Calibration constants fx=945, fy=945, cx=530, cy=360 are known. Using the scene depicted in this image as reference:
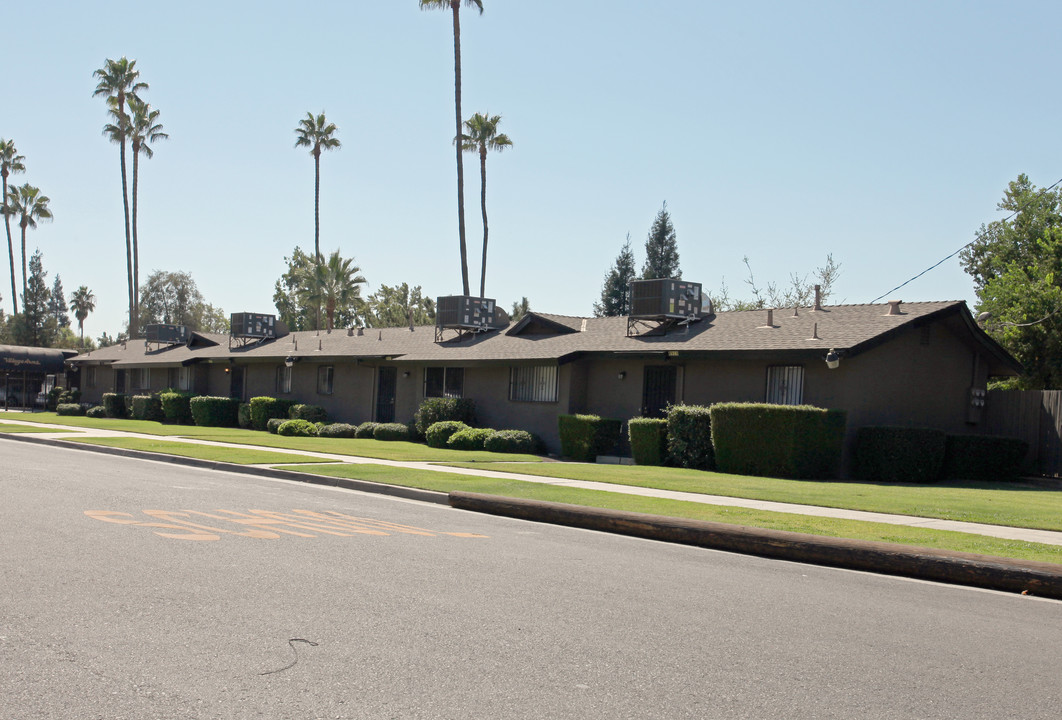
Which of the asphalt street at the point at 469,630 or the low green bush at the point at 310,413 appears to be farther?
the low green bush at the point at 310,413

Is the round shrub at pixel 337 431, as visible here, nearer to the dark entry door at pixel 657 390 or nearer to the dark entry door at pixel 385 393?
the dark entry door at pixel 385 393

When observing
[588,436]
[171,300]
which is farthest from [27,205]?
[588,436]

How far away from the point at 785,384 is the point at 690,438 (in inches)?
102

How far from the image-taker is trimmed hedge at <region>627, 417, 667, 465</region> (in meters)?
22.2

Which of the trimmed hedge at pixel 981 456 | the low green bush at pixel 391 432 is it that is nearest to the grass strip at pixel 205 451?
the low green bush at pixel 391 432

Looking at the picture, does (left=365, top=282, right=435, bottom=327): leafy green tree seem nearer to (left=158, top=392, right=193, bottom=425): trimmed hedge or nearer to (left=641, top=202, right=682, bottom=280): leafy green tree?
(left=641, top=202, right=682, bottom=280): leafy green tree

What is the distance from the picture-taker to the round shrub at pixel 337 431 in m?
31.1

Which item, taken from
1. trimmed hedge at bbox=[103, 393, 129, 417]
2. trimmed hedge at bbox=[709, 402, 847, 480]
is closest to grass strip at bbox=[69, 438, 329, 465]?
trimmed hedge at bbox=[709, 402, 847, 480]

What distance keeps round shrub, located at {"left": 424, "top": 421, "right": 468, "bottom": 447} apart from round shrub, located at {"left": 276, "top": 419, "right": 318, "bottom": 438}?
6232 mm

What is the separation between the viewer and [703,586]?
8.08 m

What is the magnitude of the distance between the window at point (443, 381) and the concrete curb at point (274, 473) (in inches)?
427

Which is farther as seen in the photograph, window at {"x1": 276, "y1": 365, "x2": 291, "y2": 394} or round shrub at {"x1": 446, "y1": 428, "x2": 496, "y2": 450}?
window at {"x1": 276, "y1": 365, "x2": 291, "y2": 394}

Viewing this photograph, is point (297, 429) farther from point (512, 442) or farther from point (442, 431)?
point (512, 442)

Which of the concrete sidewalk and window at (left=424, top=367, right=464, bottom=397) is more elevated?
window at (left=424, top=367, right=464, bottom=397)
